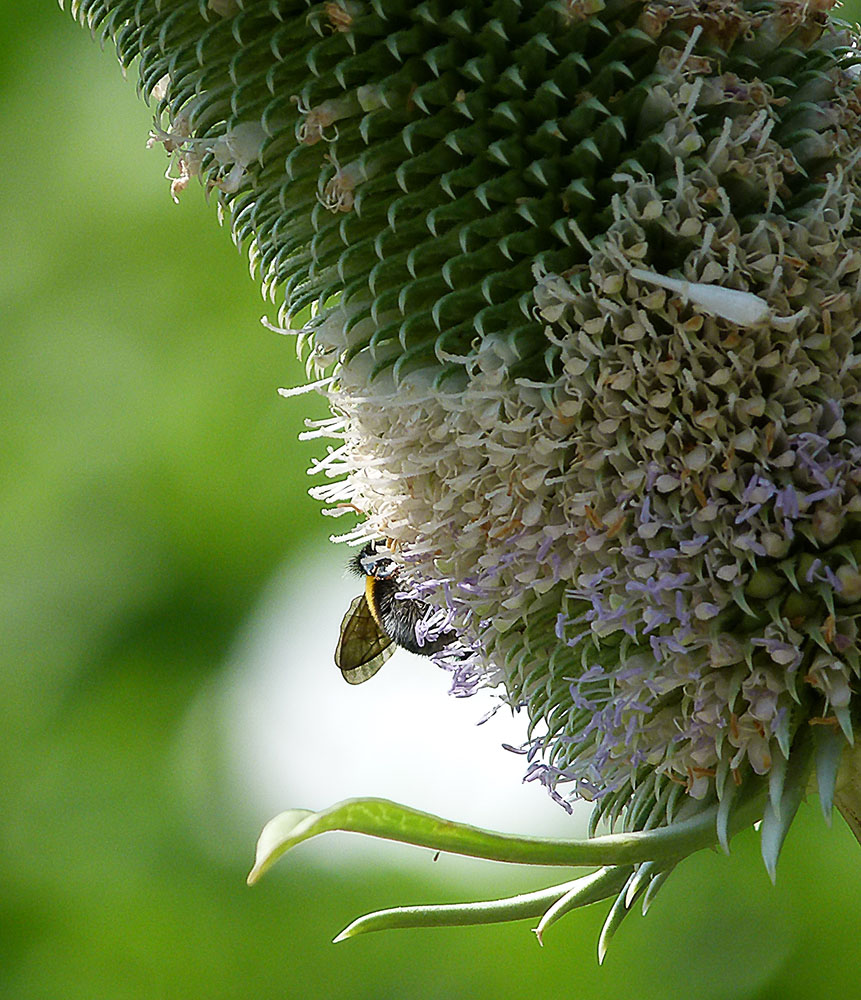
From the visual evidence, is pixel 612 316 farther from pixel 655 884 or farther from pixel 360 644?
pixel 360 644

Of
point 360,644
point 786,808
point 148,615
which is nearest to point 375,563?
point 360,644

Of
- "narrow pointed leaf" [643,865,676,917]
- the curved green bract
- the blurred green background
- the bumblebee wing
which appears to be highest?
the curved green bract

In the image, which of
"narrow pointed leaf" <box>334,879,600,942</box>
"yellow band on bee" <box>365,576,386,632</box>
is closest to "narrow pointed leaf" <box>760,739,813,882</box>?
"narrow pointed leaf" <box>334,879,600,942</box>

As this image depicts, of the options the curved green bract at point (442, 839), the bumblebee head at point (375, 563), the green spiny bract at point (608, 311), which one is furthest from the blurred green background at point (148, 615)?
the curved green bract at point (442, 839)

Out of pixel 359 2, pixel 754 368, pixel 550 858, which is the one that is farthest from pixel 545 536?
pixel 359 2

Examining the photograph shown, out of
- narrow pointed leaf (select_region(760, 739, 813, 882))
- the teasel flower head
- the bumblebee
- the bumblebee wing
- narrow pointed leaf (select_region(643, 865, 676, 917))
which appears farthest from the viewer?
the bumblebee wing

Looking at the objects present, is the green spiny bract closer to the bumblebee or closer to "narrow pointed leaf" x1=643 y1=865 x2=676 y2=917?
"narrow pointed leaf" x1=643 y1=865 x2=676 y2=917

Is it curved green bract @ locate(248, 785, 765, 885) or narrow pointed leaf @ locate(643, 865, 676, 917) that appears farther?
narrow pointed leaf @ locate(643, 865, 676, 917)
